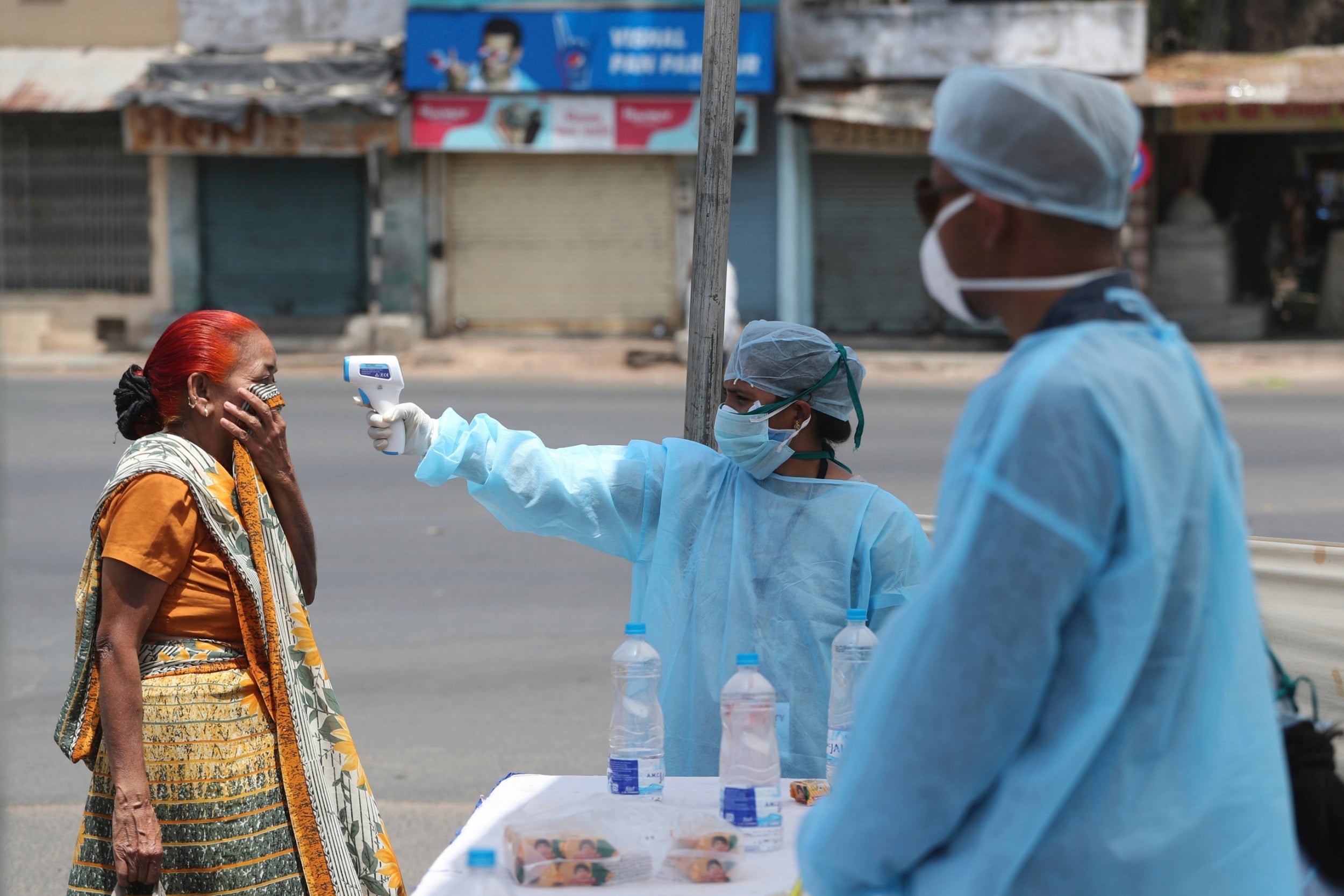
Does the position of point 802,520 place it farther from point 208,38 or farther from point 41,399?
point 208,38

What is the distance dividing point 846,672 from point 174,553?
57.0 inches

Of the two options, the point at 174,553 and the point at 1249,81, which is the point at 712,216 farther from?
the point at 1249,81

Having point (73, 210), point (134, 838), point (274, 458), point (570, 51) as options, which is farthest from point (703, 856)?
point (73, 210)

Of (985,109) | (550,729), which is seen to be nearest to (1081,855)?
(985,109)

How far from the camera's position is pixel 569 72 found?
63.4ft

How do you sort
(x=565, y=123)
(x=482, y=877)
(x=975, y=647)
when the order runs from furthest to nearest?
(x=565, y=123), (x=482, y=877), (x=975, y=647)

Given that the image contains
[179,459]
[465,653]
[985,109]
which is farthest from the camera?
[465,653]

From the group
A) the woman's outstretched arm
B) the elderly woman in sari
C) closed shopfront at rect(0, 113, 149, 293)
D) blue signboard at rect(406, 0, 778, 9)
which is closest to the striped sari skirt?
the elderly woman in sari

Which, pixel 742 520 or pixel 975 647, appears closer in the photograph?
pixel 975 647

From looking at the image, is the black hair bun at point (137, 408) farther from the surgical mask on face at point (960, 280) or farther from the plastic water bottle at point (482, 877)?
the surgical mask on face at point (960, 280)

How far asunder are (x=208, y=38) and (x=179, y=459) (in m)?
19.6

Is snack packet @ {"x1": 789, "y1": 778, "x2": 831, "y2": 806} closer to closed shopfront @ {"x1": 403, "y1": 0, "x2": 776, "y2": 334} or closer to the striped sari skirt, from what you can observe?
the striped sari skirt

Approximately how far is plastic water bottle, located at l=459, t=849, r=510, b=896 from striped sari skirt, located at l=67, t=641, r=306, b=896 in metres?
1.01

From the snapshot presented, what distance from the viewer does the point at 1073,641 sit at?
1.54 meters
